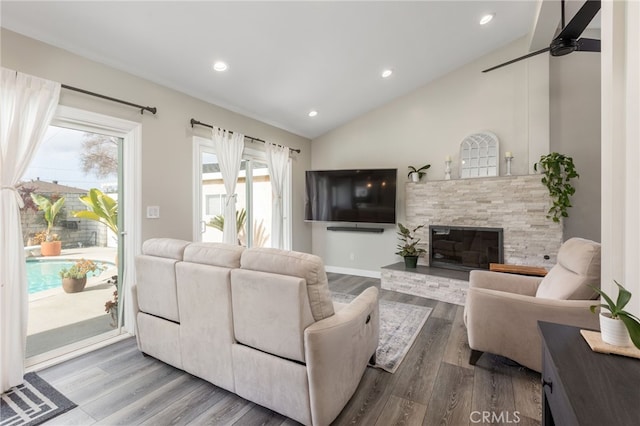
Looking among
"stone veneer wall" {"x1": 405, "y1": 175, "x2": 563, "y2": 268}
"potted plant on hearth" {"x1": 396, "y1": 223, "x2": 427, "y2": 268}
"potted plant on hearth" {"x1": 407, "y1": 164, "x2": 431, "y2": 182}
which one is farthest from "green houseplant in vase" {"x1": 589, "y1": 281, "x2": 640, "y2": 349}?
"potted plant on hearth" {"x1": 407, "y1": 164, "x2": 431, "y2": 182}

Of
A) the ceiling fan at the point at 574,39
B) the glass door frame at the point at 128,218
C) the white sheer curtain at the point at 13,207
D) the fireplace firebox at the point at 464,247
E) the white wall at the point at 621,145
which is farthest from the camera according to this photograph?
the fireplace firebox at the point at 464,247

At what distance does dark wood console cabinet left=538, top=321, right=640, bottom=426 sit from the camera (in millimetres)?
758

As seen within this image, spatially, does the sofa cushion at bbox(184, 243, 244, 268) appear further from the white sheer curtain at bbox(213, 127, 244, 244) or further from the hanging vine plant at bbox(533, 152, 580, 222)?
the hanging vine plant at bbox(533, 152, 580, 222)

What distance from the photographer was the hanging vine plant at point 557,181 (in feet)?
11.5

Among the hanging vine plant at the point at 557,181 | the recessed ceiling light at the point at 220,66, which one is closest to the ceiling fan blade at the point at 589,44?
the hanging vine plant at the point at 557,181

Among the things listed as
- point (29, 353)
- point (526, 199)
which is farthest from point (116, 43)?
point (526, 199)

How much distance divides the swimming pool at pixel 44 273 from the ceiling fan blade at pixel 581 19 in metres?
4.50

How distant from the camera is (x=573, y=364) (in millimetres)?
994

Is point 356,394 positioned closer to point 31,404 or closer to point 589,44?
point 31,404

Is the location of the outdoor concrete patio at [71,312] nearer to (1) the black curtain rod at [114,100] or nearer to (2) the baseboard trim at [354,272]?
(1) the black curtain rod at [114,100]

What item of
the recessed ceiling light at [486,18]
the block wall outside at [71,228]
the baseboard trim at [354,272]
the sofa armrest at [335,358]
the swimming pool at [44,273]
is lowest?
the baseboard trim at [354,272]

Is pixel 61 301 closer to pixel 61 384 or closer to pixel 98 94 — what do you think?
pixel 61 384

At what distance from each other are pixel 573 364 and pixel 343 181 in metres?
4.30

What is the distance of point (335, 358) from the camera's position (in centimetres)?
163
